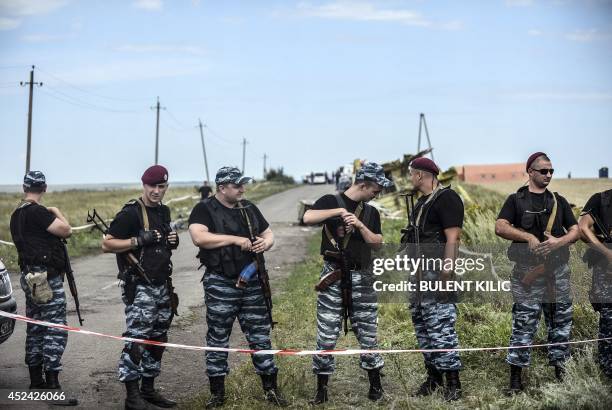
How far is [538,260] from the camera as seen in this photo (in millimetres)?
6332

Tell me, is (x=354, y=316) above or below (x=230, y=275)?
below

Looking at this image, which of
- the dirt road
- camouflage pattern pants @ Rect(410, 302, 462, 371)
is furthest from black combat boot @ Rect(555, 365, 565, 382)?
the dirt road

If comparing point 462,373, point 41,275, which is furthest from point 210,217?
point 462,373

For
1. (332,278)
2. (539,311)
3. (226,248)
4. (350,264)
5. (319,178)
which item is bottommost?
(319,178)

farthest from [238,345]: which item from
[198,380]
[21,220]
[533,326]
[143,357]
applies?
[533,326]

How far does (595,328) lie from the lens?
7.60 metres

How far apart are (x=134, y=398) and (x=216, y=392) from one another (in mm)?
651

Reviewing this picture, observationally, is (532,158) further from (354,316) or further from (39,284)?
(39,284)

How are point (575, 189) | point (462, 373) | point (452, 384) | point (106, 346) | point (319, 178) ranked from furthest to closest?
point (319, 178)
point (575, 189)
point (106, 346)
point (462, 373)
point (452, 384)

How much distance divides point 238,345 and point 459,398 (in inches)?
127

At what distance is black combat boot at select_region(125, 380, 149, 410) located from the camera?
6125 mm

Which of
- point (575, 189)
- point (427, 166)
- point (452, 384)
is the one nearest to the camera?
point (452, 384)

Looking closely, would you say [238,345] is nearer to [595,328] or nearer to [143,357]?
[143,357]

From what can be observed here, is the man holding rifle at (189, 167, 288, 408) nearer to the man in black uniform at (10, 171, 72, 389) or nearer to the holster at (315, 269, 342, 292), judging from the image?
the holster at (315, 269, 342, 292)
